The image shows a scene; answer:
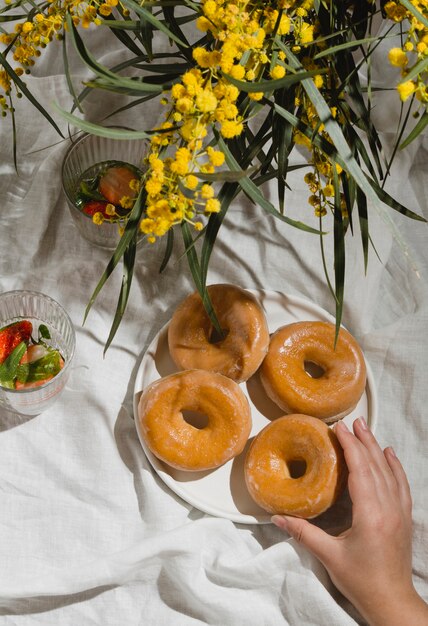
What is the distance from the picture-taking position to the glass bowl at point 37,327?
2.70 feet

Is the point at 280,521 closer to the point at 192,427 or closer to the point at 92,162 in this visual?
the point at 192,427

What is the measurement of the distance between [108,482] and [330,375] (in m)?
0.29

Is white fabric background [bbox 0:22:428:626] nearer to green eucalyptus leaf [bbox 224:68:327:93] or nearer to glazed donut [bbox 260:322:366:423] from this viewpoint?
glazed donut [bbox 260:322:366:423]

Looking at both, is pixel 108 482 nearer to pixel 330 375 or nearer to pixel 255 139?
pixel 330 375

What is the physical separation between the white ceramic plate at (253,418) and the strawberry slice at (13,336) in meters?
0.15

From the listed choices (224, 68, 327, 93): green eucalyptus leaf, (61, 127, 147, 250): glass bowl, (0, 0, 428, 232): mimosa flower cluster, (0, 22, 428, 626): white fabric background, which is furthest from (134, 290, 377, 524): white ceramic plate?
(224, 68, 327, 93): green eucalyptus leaf

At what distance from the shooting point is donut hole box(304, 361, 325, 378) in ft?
2.93

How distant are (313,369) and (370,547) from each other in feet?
0.74

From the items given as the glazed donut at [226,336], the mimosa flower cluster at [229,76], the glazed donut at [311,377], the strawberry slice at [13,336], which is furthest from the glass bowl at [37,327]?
the mimosa flower cluster at [229,76]

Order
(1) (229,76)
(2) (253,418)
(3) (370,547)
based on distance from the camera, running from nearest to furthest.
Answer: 1. (1) (229,76)
2. (3) (370,547)
3. (2) (253,418)

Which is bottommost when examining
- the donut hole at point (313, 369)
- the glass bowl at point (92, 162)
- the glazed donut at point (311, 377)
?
the donut hole at point (313, 369)

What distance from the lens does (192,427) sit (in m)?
0.83

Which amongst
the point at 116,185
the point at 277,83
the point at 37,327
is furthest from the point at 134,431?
the point at 277,83

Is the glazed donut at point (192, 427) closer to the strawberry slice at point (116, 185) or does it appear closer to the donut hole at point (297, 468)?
the donut hole at point (297, 468)
